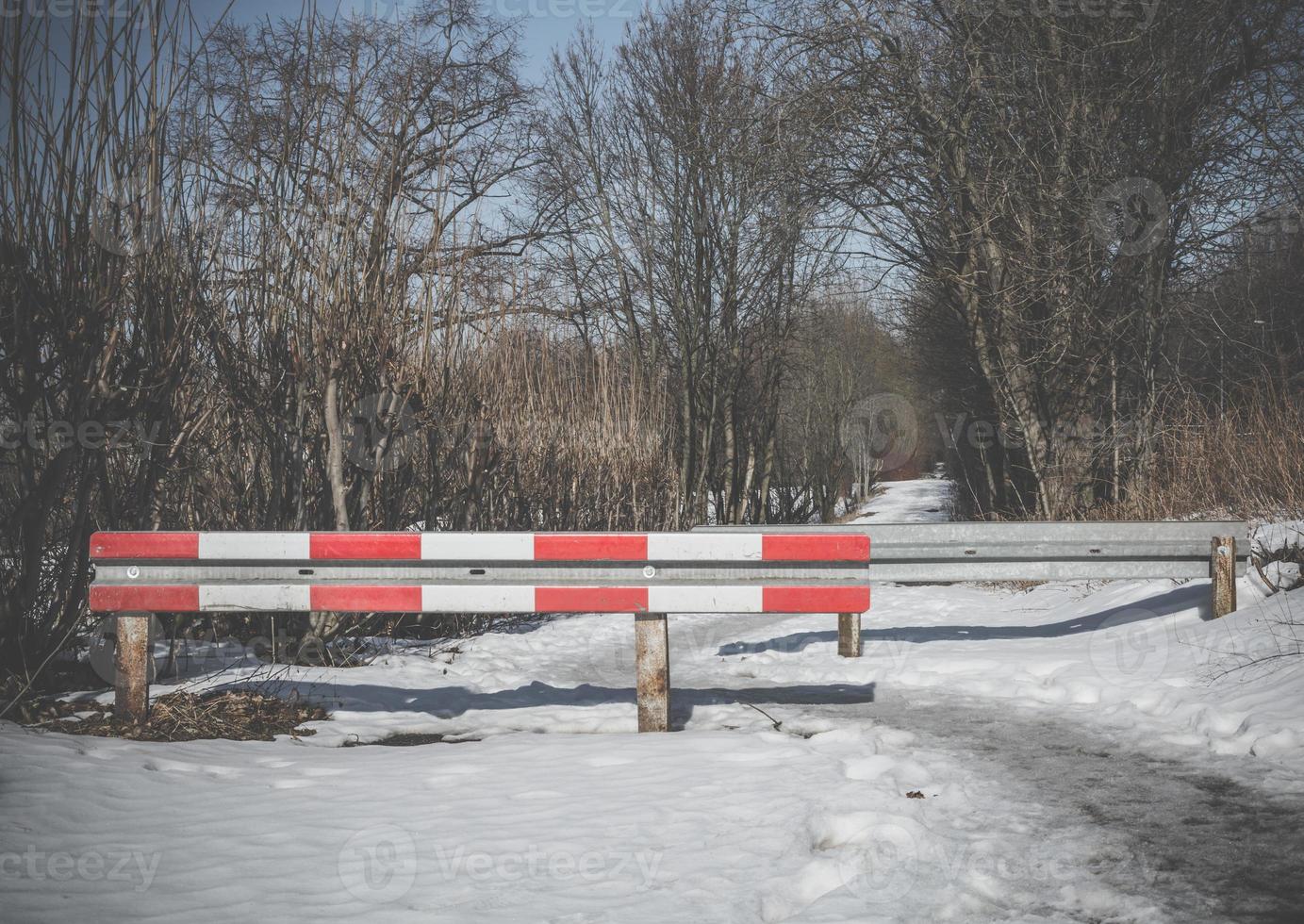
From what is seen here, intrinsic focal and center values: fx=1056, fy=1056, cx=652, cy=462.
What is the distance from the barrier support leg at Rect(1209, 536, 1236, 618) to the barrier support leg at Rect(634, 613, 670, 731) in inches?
155

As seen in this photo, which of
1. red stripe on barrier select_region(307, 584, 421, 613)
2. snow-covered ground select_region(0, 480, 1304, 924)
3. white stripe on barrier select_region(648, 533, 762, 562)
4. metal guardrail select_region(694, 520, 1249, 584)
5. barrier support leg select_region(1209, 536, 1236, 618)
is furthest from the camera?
metal guardrail select_region(694, 520, 1249, 584)

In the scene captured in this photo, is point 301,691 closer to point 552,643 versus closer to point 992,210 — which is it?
point 552,643

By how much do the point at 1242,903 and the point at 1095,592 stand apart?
20.1 feet

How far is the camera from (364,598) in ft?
16.7

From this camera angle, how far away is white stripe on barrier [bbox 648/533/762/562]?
4.96 metres

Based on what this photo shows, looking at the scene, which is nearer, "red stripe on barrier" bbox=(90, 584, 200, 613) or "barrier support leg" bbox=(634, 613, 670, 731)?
"red stripe on barrier" bbox=(90, 584, 200, 613)

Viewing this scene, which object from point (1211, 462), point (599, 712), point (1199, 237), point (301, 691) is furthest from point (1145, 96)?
point (301, 691)

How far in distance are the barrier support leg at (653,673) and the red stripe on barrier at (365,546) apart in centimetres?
114

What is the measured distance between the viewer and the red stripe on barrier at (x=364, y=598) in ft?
16.6

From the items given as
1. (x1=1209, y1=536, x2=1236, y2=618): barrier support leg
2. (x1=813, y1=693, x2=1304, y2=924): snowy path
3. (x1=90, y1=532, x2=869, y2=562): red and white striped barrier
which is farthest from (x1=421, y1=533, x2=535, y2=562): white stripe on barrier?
(x1=1209, y1=536, x2=1236, y2=618): barrier support leg

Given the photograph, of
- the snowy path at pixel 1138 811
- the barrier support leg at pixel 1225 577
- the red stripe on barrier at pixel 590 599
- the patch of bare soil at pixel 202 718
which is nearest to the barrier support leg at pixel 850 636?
the snowy path at pixel 1138 811

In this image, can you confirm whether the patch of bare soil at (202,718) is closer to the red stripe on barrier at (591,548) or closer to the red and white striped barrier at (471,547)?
the red and white striped barrier at (471,547)

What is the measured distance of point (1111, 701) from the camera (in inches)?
224

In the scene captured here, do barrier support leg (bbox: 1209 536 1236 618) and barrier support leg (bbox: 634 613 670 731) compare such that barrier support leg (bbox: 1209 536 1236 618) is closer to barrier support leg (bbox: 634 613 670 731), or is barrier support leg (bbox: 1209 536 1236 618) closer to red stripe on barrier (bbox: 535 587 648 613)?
barrier support leg (bbox: 634 613 670 731)
